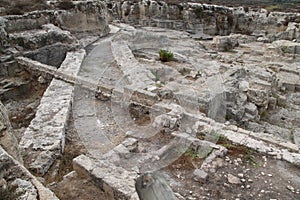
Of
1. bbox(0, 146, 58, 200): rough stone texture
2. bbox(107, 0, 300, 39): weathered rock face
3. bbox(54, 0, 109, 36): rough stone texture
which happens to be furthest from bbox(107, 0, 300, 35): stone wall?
bbox(0, 146, 58, 200): rough stone texture

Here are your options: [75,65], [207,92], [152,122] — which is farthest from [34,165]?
[75,65]

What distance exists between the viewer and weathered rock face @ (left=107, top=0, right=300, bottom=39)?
80.6 ft

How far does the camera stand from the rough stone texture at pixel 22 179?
3748mm

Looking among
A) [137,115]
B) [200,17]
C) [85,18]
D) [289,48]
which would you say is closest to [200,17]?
[200,17]

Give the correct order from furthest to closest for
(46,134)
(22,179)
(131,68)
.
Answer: (131,68) → (46,134) → (22,179)

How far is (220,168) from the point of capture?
20.7ft

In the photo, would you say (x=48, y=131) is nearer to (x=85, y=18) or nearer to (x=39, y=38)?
(x=39, y=38)

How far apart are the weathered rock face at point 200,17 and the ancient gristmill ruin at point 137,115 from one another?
5.91m

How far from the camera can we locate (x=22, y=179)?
395 centimetres

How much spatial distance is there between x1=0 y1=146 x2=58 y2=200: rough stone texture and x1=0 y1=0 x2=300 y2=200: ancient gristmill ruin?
16 millimetres

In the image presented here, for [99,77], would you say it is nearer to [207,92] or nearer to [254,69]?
[207,92]

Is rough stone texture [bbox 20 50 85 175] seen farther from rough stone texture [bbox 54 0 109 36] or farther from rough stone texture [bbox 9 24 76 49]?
rough stone texture [bbox 54 0 109 36]

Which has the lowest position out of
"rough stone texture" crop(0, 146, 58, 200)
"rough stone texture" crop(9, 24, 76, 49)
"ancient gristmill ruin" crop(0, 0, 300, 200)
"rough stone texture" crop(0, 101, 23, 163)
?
→ "ancient gristmill ruin" crop(0, 0, 300, 200)

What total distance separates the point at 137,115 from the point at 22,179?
4931 mm
